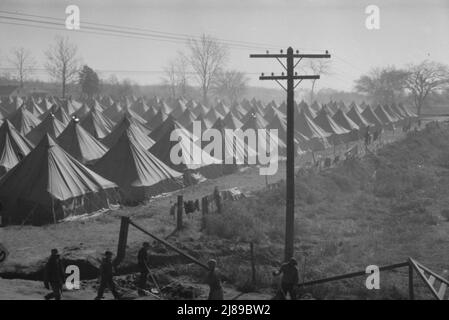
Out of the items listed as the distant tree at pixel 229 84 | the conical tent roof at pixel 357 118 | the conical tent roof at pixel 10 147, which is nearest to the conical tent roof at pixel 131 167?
the conical tent roof at pixel 10 147

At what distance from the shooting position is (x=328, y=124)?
1820 inches

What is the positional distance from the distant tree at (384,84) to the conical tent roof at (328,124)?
167ft

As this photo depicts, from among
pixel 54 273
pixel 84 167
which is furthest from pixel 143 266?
pixel 84 167

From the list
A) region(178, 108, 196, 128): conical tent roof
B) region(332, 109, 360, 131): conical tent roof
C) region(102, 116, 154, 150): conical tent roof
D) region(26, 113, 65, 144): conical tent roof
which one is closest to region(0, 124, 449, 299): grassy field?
region(102, 116, 154, 150): conical tent roof

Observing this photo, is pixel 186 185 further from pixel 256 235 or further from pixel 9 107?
pixel 9 107

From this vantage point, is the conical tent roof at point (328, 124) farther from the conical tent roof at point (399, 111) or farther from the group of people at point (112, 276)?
the group of people at point (112, 276)

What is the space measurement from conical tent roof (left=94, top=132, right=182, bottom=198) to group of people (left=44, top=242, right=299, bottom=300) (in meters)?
10.1

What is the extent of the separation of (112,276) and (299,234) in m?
9.30

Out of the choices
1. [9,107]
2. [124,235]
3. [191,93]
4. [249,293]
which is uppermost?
[191,93]

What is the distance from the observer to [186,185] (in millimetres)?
25359

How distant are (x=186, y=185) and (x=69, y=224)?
8.37m

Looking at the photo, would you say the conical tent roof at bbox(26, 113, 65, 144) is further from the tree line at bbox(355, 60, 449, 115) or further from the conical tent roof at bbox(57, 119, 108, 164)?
the tree line at bbox(355, 60, 449, 115)
